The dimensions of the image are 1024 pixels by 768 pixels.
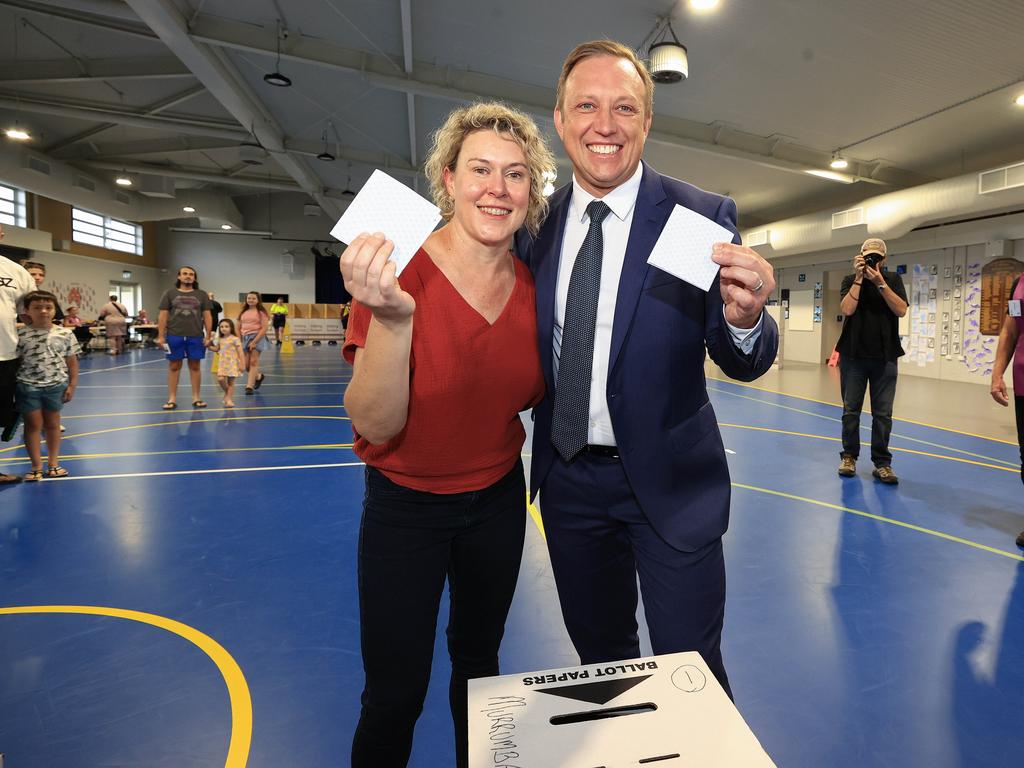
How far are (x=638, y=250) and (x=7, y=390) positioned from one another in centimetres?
532

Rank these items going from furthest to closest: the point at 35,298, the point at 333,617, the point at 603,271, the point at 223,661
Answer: the point at 35,298 → the point at 333,617 → the point at 223,661 → the point at 603,271

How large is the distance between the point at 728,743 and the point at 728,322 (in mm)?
851

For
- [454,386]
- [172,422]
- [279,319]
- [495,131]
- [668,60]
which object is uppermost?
[668,60]

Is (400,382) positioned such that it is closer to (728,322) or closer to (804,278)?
(728,322)

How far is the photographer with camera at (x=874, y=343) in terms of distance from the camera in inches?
184

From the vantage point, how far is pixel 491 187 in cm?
138

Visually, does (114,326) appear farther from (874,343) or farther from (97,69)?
(874,343)

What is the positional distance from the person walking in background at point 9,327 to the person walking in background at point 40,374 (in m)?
0.12

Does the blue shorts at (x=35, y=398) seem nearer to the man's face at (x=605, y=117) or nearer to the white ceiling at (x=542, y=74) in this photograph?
the white ceiling at (x=542, y=74)

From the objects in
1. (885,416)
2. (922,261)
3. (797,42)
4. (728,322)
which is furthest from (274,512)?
(922,261)

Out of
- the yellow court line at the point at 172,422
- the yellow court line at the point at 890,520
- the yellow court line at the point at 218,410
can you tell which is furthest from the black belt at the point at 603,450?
the yellow court line at the point at 172,422

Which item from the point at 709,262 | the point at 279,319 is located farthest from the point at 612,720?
the point at 279,319

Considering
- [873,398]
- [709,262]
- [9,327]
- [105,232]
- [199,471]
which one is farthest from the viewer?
[105,232]

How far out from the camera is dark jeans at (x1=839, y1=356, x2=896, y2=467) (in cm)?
489
